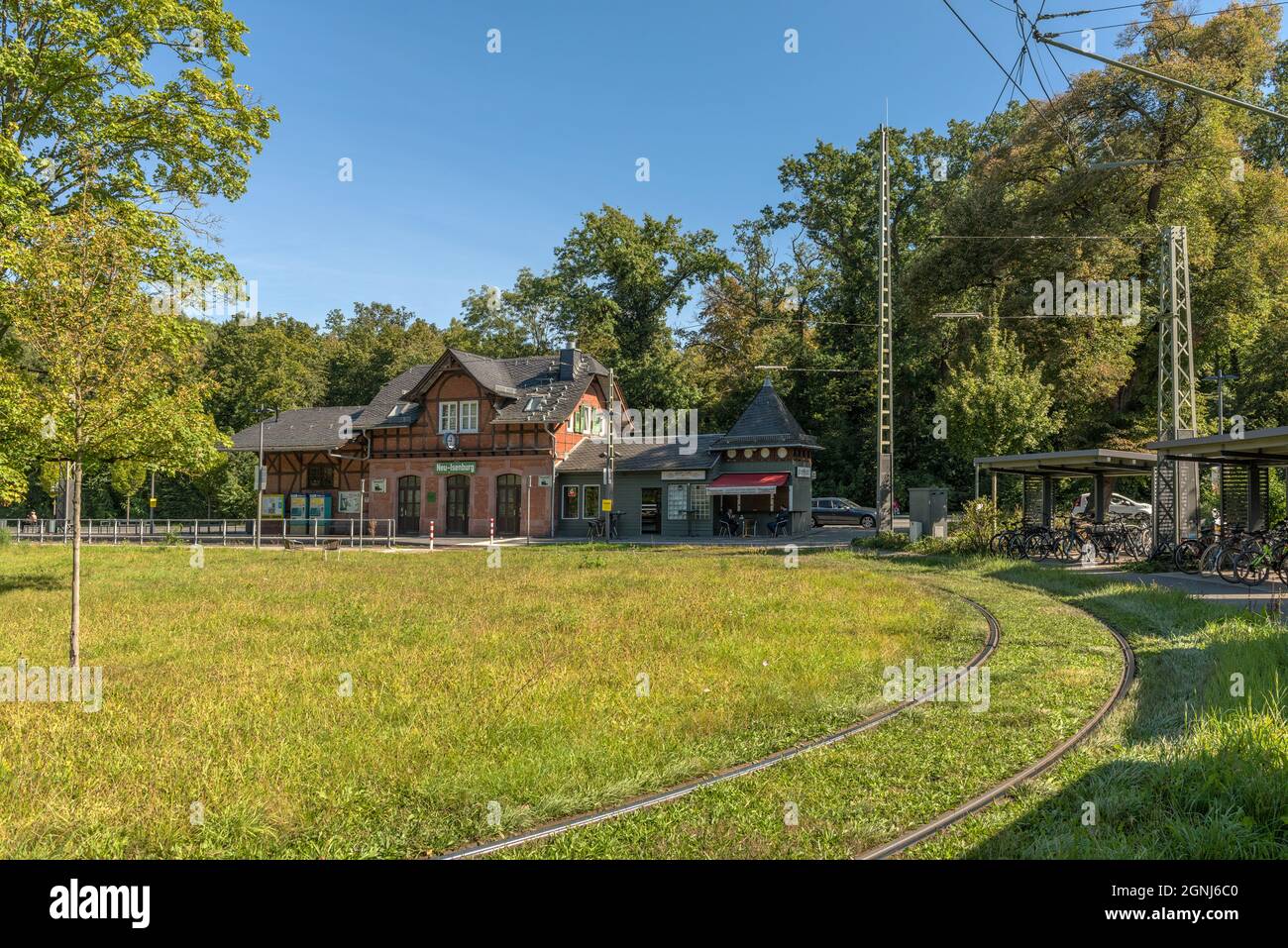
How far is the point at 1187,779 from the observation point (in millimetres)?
4879

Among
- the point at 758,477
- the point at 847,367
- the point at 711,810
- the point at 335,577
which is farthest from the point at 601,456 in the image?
the point at 711,810

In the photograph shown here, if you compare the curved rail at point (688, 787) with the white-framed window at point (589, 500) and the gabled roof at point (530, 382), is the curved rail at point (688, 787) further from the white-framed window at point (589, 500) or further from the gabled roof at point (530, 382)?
the gabled roof at point (530, 382)

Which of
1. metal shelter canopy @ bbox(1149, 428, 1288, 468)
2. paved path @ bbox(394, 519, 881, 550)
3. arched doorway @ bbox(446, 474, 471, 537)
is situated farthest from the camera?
arched doorway @ bbox(446, 474, 471, 537)

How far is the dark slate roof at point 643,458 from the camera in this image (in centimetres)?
3869

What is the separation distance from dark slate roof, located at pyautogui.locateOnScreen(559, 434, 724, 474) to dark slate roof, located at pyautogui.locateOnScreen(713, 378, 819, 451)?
1.14 meters

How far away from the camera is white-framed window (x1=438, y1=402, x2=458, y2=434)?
42.4 metres

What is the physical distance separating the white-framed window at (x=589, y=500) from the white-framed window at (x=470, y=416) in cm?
683

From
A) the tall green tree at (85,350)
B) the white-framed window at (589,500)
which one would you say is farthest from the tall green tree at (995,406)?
the tall green tree at (85,350)

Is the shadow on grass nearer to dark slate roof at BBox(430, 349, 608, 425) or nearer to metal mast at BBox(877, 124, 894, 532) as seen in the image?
metal mast at BBox(877, 124, 894, 532)


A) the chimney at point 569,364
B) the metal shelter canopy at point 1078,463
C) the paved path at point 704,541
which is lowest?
the paved path at point 704,541

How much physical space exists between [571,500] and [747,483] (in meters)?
9.34

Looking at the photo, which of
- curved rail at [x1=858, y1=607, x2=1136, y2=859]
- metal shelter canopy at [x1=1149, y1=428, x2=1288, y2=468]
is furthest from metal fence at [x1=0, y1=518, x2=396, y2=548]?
curved rail at [x1=858, y1=607, x2=1136, y2=859]
